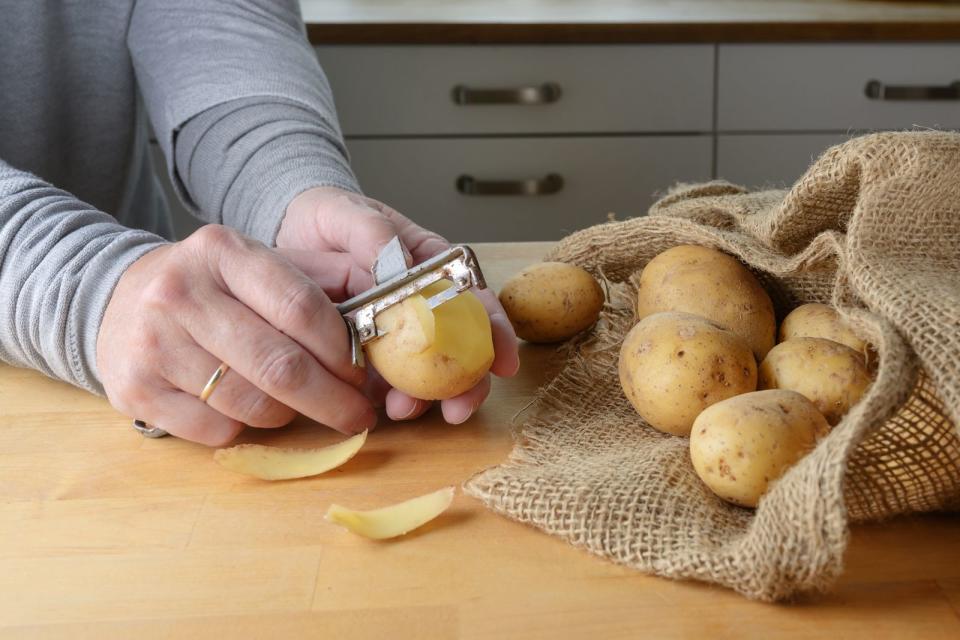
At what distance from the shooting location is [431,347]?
0.66 metres

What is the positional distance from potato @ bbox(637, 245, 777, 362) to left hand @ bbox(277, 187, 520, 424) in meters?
0.12

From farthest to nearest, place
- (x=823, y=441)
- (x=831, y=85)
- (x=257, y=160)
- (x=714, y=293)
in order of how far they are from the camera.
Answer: (x=831, y=85) → (x=257, y=160) → (x=714, y=293) → (x=823, y=441)

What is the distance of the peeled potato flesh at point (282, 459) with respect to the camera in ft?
2.10

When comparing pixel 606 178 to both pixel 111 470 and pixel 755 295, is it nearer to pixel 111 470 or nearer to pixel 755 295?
pixel 755 295

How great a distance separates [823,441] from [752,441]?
0.15 ft

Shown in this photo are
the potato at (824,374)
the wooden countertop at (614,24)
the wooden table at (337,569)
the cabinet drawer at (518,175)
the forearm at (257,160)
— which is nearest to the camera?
the wooden table at (337,569)

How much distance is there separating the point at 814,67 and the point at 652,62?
0.32 metres

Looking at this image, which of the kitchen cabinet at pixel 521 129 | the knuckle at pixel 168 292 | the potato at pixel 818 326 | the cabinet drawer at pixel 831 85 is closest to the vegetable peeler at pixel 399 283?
the knuckle at pixel 168 292

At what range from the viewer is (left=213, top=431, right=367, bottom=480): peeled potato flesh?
639 millimetres

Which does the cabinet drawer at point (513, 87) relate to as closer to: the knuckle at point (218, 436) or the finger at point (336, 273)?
the finger at point (336, 273)

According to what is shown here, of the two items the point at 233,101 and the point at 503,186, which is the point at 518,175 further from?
the point at 233,101

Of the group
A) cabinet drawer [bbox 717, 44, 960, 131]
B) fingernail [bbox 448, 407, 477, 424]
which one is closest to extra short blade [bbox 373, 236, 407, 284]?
fingernail [bbox 448, 407, 477, 424]

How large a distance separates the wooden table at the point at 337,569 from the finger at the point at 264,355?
52mm

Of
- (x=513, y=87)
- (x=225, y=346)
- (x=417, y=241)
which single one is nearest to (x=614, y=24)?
(x=513, y=87)
